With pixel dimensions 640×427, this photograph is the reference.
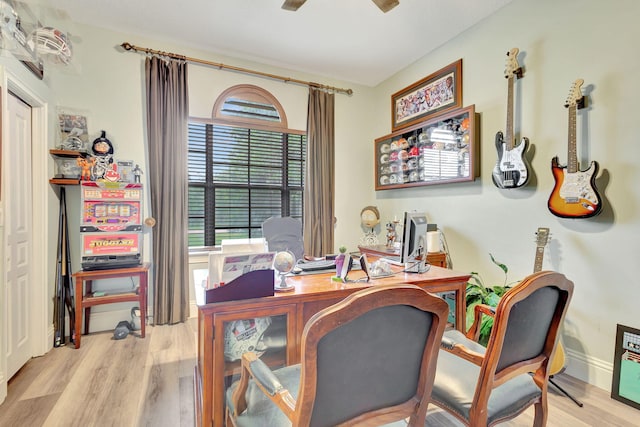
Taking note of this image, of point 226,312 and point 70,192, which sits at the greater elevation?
point 70,192

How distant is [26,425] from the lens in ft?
5.78

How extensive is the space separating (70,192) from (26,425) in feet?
6.85

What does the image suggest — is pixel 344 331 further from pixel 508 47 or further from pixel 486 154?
pixel 508 47

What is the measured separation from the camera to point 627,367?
79.5 inches

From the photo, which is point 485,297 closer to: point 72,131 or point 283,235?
point 283,235

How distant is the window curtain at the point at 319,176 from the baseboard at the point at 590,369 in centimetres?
267

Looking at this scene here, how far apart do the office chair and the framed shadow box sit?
155 centimetres

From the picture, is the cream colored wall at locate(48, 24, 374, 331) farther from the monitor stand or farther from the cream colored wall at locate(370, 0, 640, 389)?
the monitor stand

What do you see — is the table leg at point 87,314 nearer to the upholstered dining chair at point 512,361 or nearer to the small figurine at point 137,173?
A: the small figurine at point 137,173

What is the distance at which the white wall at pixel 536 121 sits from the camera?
2109mm

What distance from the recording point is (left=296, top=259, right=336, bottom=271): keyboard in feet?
6.95

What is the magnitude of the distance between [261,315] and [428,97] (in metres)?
3.26

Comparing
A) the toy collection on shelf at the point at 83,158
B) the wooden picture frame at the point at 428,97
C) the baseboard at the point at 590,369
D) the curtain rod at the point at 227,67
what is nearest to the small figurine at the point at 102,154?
the toy collection on shelf at the point at 83,158

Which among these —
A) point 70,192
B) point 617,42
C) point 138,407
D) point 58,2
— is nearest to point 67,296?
point 70,192
